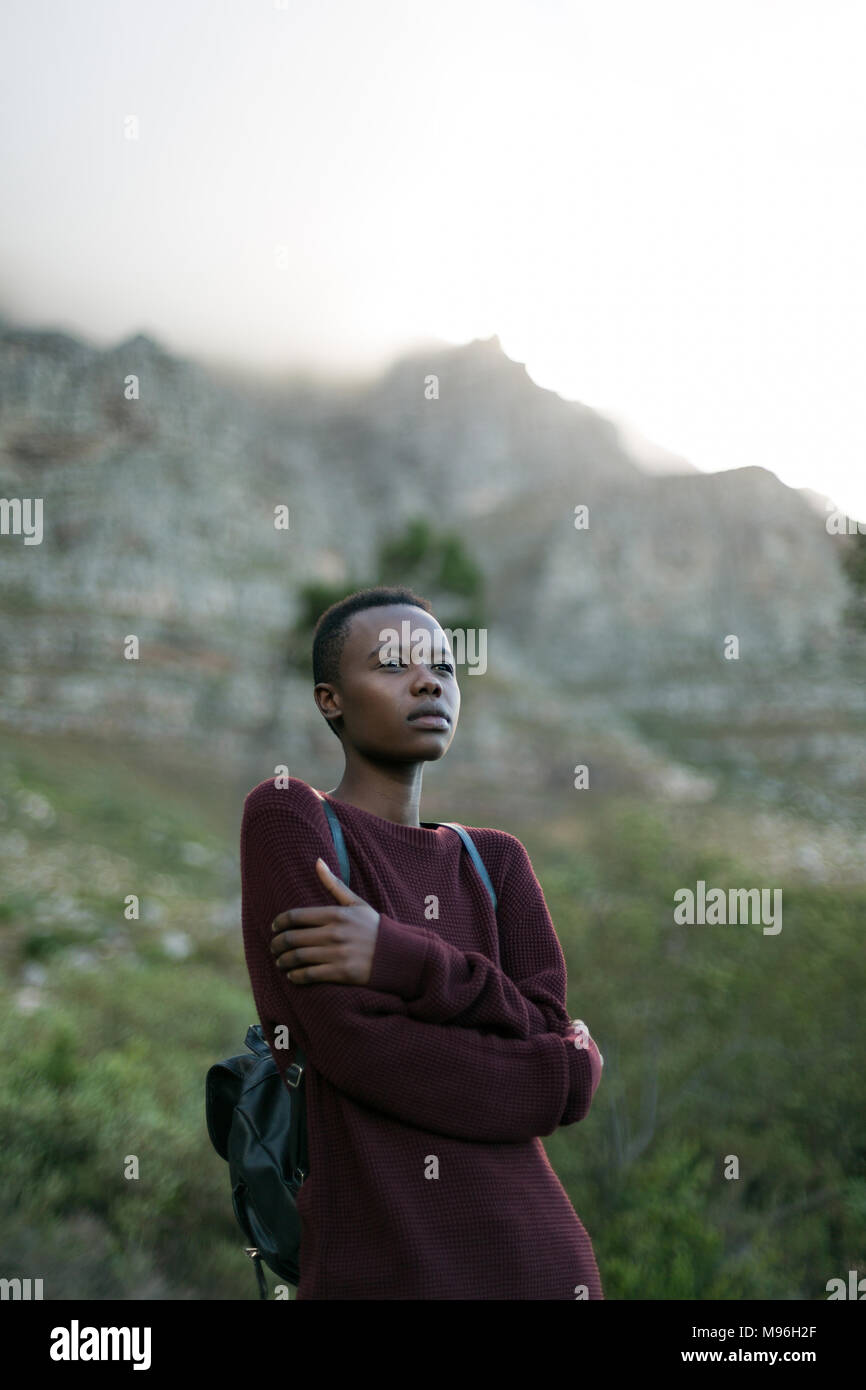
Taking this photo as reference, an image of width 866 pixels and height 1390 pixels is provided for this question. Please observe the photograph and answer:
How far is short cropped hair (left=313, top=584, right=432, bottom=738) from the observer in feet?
5.72

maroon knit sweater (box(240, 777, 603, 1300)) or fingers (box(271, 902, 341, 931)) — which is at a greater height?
fingers (box(271, 902, 341, 931))

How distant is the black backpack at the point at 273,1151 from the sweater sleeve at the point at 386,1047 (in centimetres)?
7

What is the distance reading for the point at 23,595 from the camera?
3478cm

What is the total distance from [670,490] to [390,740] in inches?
2077

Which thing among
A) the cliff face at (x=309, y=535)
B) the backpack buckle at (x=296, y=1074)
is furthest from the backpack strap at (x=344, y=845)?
the cliff face at (x=309, y=535)

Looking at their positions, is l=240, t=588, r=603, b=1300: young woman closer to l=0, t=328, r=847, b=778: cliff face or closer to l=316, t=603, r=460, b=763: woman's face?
l=316, t=603, r=460, b=763: woman's face

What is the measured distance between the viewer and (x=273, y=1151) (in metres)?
1.60

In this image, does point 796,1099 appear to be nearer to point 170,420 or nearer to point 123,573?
point 123,573

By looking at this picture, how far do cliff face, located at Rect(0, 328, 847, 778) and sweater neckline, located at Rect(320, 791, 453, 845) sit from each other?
28.7 meters

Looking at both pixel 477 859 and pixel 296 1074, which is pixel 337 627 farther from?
pixel 296 1074

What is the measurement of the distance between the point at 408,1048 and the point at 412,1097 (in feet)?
0.21

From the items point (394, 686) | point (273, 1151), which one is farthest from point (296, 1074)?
point (394, 686)

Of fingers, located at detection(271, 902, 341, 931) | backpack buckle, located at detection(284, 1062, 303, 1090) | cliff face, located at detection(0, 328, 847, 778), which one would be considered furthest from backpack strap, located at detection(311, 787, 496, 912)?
cliff face, located at detection(0, 328, 847, 778)

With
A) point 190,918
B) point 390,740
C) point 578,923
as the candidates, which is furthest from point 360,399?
point 390,740
